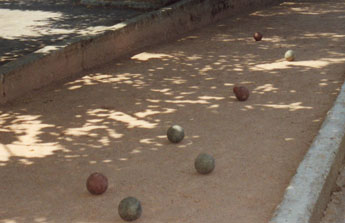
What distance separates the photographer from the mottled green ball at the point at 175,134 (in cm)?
693

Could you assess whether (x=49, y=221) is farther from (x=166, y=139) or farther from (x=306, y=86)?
(x=306, y=86)

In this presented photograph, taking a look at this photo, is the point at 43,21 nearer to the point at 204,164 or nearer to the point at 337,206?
the point at 204,164

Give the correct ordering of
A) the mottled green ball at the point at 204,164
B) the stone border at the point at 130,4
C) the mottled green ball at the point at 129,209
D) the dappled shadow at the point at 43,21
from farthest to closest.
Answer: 1. the stone border at the point at 130,4
2. the dappled shadow at the point at 43,21
3. the mottled green ball at the point at 204,164
4. the mottled green ball at the point at 129,209

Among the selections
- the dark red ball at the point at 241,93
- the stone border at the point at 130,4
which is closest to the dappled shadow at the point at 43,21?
the stone border at the point at 130,4

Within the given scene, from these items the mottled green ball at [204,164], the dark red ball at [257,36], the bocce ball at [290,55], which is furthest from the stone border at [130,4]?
the mottled green ball at [204,164]

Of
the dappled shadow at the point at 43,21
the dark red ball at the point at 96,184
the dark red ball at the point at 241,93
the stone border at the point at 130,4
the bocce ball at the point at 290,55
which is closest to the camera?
the dark red ball at the point at 96,184

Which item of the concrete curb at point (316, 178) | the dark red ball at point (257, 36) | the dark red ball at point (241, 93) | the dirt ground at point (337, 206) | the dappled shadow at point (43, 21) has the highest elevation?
the dappled shadow at point (43, 21)

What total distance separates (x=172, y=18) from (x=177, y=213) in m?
8.78

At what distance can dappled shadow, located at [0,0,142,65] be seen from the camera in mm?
11148

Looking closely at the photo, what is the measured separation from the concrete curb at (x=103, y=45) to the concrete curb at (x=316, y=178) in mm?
4588

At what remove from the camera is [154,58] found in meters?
11.6

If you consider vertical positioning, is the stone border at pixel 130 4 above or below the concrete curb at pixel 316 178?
above

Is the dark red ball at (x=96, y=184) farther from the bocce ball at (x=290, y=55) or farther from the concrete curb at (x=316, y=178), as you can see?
the bocce ball at (x=290, y=55)

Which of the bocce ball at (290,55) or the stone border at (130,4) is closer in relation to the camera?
the bocce ball at (290,55)
